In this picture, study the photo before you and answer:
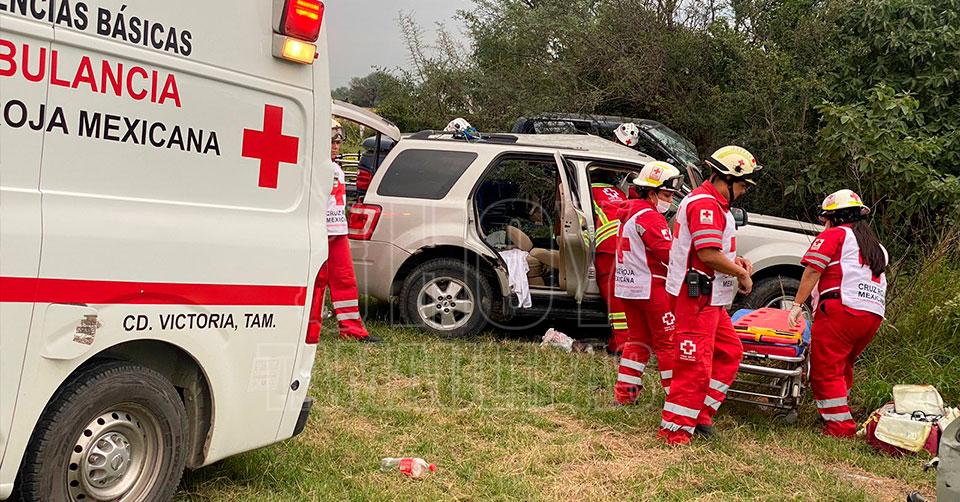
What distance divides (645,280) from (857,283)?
4.43 feet

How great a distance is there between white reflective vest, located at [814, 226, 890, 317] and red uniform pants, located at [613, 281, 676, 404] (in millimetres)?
1098

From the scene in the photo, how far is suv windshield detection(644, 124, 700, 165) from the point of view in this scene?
29.7 ft

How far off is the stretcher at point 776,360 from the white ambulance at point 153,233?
10.1 ft

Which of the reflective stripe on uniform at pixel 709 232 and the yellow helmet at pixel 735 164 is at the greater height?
the yellow helmet at pixel 735 164

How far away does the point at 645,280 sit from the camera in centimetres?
601

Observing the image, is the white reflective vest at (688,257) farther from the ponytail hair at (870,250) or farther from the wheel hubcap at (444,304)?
the wheel hubcap at (444,304)

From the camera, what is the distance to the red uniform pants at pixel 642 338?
6.06 metres

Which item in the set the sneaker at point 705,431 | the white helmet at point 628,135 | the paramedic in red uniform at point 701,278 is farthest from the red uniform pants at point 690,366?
the white helmet at point 628,135

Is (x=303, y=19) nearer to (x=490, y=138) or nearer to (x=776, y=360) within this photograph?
(x=776, y=360)

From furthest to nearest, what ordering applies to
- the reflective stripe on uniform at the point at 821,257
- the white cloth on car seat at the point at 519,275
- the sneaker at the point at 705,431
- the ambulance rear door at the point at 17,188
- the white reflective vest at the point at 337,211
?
the white cloth on car seat at the point at 519,275 < the white reflective vest at the point at 337,211 < the reflective stripe on uniform at the point at 821,257 < the sneaker at the point at 705,431 < the ambulance rear door at the point at 17,188

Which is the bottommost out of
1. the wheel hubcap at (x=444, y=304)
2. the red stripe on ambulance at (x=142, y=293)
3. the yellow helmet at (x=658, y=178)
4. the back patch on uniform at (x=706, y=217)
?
the wheel hubcap at (x=444, y=304)

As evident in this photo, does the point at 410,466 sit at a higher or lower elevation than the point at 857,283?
lower

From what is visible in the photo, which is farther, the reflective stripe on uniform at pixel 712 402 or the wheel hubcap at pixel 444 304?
the wheel hubcap at pixel 444 304

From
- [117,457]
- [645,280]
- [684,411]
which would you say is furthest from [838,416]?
[117,457]
